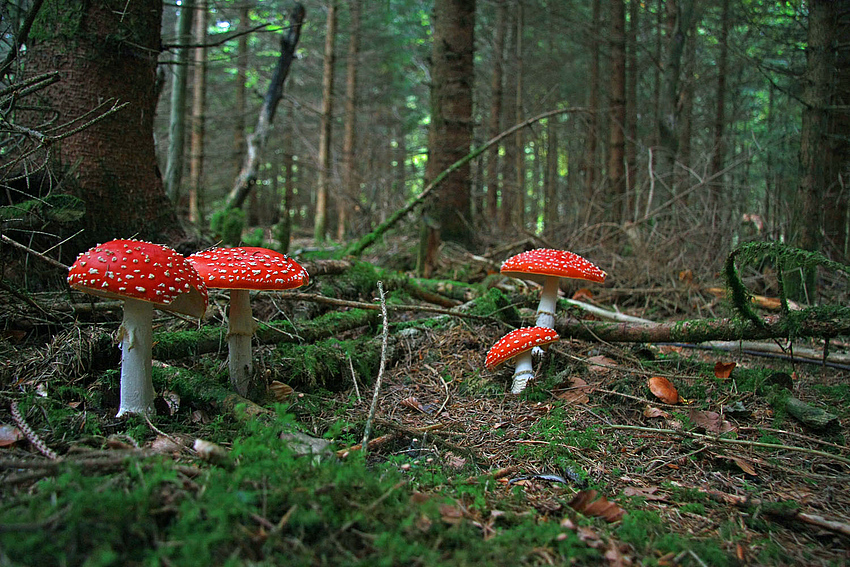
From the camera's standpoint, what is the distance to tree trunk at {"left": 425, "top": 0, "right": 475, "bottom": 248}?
7.62 metres

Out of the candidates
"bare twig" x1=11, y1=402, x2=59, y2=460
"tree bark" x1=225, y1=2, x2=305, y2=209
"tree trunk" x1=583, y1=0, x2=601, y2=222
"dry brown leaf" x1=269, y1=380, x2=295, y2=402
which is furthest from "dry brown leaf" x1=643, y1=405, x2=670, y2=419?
"tree trunk" x1=583, y1=0, x2=601, y2=222

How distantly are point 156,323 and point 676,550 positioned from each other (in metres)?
3.59

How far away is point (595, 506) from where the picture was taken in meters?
2.07

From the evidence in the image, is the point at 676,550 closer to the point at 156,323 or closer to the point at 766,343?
the point at 766,343

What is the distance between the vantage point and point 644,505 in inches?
88.0

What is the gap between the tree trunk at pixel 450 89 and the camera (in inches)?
300

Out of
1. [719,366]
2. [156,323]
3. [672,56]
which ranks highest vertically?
[672,56]

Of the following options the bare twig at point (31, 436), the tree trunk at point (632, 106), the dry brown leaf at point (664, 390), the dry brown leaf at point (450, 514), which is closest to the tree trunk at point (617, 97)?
the tree trunk at point (632, 106)

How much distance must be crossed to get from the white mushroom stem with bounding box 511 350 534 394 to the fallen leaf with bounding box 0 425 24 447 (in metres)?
2.90

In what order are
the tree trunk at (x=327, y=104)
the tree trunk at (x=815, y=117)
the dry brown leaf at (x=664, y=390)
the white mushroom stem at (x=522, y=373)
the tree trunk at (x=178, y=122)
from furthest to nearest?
the tree trunk at (x=327, y=104), the tree trunk at (x=178, y=122), the tree trunk at (x=815, y=117), the white mushroom stem at (x=522, y=373), the dry brown leaf at (x=664, y=390)

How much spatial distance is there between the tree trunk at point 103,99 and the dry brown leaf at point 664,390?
4.37 meters

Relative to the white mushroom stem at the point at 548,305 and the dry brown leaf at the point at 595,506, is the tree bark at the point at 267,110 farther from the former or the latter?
the dry brown leaf at the point at 595,506

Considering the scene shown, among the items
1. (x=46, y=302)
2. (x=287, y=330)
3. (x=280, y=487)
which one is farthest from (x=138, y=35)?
(x=280, y=487)

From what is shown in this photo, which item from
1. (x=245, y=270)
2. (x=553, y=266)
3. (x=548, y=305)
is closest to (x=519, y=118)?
(x=548, y=305)
